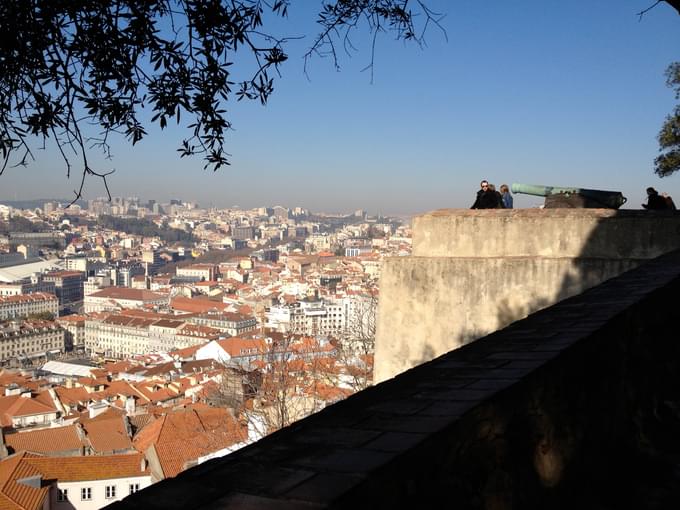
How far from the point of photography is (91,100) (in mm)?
3295

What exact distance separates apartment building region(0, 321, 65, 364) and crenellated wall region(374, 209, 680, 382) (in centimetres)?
5346

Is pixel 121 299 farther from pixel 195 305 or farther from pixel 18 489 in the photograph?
pixel 18 489

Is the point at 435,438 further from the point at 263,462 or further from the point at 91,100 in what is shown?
the point at 91,100

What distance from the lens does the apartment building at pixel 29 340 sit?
55.4m

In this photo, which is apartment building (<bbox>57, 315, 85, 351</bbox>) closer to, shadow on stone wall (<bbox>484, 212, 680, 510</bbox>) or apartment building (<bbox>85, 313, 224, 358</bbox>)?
apartment building (<bbox>85, 313, 224, 358</bbox>)

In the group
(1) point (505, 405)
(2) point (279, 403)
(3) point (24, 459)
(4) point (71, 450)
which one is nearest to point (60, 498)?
(3) point (24, 459)

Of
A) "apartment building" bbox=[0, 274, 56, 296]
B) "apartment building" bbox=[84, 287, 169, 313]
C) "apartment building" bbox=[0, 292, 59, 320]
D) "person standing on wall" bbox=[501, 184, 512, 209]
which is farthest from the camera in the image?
"apartment building" bbox=[0, 274, 56, 296]

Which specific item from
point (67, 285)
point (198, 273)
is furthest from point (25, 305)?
point (198, 273)

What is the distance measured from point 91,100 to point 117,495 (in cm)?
1564

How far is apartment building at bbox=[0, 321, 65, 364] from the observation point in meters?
55.4

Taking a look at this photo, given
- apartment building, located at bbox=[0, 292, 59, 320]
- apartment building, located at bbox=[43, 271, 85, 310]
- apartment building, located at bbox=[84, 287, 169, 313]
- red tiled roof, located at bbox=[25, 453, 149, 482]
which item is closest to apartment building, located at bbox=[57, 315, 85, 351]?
apartment building, located at bbox=[0, 292, 59, 320]

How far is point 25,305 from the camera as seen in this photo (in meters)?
75.1

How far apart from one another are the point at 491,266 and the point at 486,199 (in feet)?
5.23

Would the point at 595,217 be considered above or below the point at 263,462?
above
